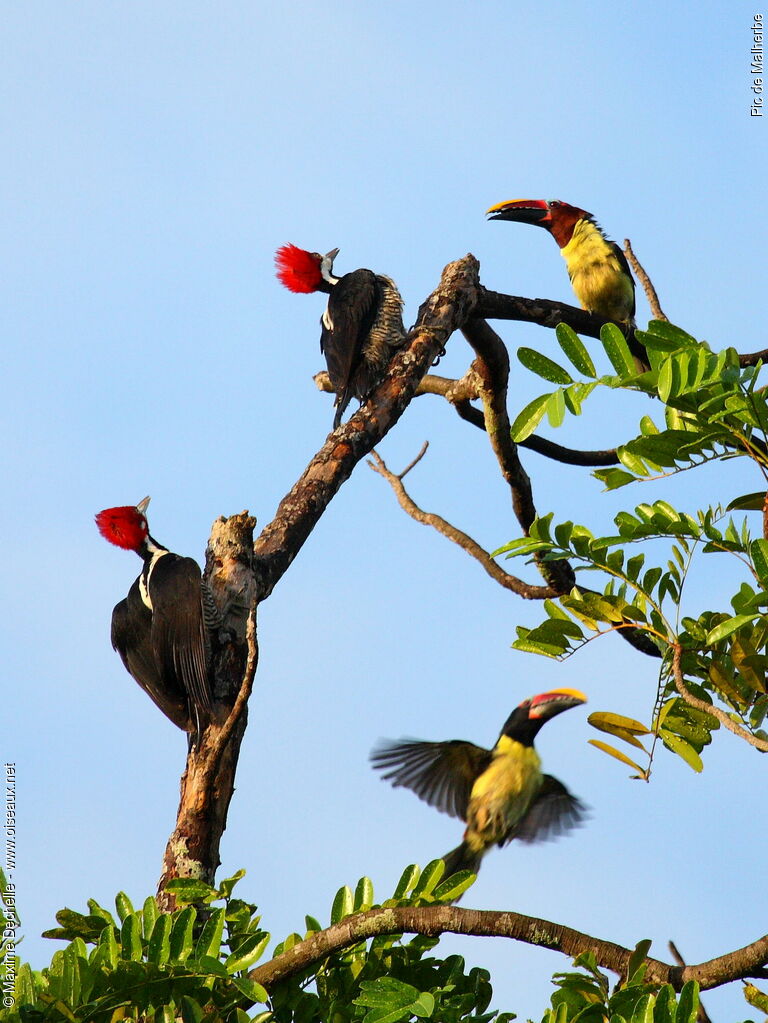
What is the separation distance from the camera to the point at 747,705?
2703 mm

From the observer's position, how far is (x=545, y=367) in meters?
2.48

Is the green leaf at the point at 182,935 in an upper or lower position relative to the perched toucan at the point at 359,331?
lower

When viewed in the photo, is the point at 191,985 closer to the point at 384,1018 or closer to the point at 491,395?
the point at 384,1018

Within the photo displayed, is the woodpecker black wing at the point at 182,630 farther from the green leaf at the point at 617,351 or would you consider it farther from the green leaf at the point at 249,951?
the green leaf at the point at 617,351

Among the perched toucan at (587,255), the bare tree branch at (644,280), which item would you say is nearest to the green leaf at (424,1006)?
the bare tree branch at (644,280)

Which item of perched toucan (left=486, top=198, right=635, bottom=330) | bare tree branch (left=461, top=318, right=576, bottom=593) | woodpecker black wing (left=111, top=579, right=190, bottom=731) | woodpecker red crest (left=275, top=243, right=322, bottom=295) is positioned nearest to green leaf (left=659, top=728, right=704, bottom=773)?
woodpecker black wing (left=111, top=579, right=190, bottom=731)

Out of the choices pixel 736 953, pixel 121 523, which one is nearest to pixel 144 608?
pixel 121 523

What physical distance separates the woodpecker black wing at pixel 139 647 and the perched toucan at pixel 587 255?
2.72m

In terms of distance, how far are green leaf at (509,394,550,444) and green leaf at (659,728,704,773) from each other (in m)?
0.83

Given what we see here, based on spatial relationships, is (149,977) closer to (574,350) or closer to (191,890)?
(191,890)

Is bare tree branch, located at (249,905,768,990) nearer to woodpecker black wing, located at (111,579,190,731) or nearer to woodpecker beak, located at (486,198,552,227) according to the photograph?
woodpecker black wing, located at (111,579,190,731)

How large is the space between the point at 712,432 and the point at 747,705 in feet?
2.38

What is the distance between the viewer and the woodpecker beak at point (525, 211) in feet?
19.1

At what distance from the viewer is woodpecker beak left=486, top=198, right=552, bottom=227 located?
582 cm
